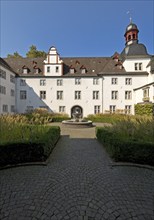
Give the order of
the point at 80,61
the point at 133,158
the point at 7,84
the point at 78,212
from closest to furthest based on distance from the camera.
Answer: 1. the point at 78,212
2. the point at 133,158
3. the point at 7,84
4. the point at 80,61

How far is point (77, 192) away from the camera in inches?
143

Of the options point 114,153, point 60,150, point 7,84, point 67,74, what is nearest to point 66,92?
point 67,74

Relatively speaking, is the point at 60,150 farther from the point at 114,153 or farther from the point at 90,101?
the point at 90,101

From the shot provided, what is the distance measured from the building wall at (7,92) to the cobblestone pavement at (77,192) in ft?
70.3

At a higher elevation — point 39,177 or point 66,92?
point 66,92

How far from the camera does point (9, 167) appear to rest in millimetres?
5141

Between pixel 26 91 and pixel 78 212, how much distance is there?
2829 centimetres

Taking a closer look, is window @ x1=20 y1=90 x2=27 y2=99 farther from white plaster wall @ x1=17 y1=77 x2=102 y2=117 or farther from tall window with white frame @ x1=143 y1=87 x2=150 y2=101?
tall window with white frame @ x1=143 y1=87 x2=150 y2=101

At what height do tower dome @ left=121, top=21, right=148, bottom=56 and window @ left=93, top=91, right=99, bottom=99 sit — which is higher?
tower dome @ left=121, top=21, right=148, bottom=56

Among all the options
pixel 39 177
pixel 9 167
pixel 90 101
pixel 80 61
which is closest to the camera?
pixel 39 177

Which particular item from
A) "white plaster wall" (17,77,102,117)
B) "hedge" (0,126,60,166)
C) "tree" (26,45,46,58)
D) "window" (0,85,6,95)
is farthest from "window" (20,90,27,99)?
"hedge" (0,126,60,166)

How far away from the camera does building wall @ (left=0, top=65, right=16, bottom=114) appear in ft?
76.2

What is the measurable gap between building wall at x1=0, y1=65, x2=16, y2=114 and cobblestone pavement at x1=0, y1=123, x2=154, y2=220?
21436 millimetres

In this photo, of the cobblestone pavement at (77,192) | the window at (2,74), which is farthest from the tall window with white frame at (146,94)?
the window at (2,74)
